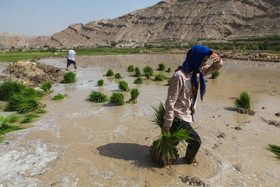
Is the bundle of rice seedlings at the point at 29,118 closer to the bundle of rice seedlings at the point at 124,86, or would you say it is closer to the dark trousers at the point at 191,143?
the bundle of rice seedlings at the point at 124,86

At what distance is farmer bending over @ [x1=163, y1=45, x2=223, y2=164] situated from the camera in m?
2.68

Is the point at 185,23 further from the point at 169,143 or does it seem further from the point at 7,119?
the point at 169,143

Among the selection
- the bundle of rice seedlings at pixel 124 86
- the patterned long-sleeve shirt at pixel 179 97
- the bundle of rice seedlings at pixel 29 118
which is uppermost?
the patterned long-sleeve shirt at pixel 179 97

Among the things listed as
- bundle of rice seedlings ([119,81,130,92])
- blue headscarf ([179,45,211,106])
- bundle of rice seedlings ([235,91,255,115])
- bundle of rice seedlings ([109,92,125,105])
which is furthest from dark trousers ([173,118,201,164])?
bundle of rice seedlings ([119,81,130,92])

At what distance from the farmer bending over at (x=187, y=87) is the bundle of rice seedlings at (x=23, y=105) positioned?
15.8 feet

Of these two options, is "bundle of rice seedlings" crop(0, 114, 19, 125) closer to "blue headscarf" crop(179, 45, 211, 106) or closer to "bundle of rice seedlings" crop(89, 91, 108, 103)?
"bundle of rice seedlings" crop(89, 91, 108, 103)

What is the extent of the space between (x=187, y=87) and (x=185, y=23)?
103222 mm

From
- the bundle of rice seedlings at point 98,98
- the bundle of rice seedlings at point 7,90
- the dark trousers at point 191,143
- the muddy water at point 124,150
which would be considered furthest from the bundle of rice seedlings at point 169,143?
the bundle of rice seedlings at point 7,90

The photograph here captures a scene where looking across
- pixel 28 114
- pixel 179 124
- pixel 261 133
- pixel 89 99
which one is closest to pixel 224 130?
pixel 261 133

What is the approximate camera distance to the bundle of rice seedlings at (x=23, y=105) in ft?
18.9

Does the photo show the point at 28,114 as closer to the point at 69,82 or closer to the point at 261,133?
the point at 69,82

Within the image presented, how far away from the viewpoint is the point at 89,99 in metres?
7.35

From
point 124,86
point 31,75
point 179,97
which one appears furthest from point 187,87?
point 31,75

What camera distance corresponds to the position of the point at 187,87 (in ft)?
9.18
